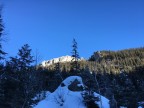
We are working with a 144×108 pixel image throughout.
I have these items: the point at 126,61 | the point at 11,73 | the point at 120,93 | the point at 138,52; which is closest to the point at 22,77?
the point at 11,73

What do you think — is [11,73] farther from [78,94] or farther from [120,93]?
[120,93]

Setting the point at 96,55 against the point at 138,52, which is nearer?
the point at 96,55

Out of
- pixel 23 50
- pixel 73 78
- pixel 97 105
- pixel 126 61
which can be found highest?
pixel 126 61

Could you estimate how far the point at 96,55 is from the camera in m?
39.5

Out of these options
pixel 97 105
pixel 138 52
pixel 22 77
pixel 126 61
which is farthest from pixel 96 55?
pixel 138 52

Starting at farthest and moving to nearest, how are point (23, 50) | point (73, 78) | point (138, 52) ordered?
point (138, 52) → point (23, 50) → point (73, 78)

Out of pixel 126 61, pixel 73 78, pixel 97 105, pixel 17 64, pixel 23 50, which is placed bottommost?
pixel 97 105

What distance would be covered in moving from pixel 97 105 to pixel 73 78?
267 inches

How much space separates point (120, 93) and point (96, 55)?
13926 mm

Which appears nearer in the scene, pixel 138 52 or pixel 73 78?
pixel 73 78

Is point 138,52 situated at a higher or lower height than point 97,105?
higher

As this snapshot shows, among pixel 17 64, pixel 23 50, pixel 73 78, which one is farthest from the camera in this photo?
pixel 23 50

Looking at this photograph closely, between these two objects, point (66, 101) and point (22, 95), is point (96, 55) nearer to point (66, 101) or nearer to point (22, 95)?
point (66, 101)

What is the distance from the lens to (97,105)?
113ft
